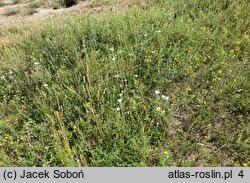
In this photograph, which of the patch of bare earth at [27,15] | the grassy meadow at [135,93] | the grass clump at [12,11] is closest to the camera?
the grassy meadow at [135,93]

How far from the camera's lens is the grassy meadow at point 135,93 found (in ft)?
9.82

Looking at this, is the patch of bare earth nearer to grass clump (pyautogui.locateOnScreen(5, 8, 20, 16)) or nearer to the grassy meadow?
grass clump (pyautogui.locateOnScreen(5, 8, 20, 16))

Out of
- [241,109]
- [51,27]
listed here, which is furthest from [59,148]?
[51,27]

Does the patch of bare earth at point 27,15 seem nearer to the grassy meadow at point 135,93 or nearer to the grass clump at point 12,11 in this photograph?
the grass clump at point 12,11

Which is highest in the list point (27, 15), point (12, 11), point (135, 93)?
point (12, 11)

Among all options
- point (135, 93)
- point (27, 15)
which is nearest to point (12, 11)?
point (27, 15)

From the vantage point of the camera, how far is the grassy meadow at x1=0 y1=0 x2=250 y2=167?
299 cm

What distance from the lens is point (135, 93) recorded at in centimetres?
376

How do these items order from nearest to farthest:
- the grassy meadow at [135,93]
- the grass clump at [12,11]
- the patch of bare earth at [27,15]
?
the grassy meadow at [135,93]
the patch of bare earth at [27,15]
the grass clump at [12,11]

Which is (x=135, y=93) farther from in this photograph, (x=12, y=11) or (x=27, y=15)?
(x=12, y=11)

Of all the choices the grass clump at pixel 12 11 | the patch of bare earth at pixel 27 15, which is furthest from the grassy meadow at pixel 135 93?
the grass clump at pixel 12 11

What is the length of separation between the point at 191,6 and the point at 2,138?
464 cm

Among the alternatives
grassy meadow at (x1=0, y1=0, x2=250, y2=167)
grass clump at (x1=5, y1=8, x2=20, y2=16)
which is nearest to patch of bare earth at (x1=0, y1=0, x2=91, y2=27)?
grass clump at (x1=5, y1=8, x2=20, y2=16)
